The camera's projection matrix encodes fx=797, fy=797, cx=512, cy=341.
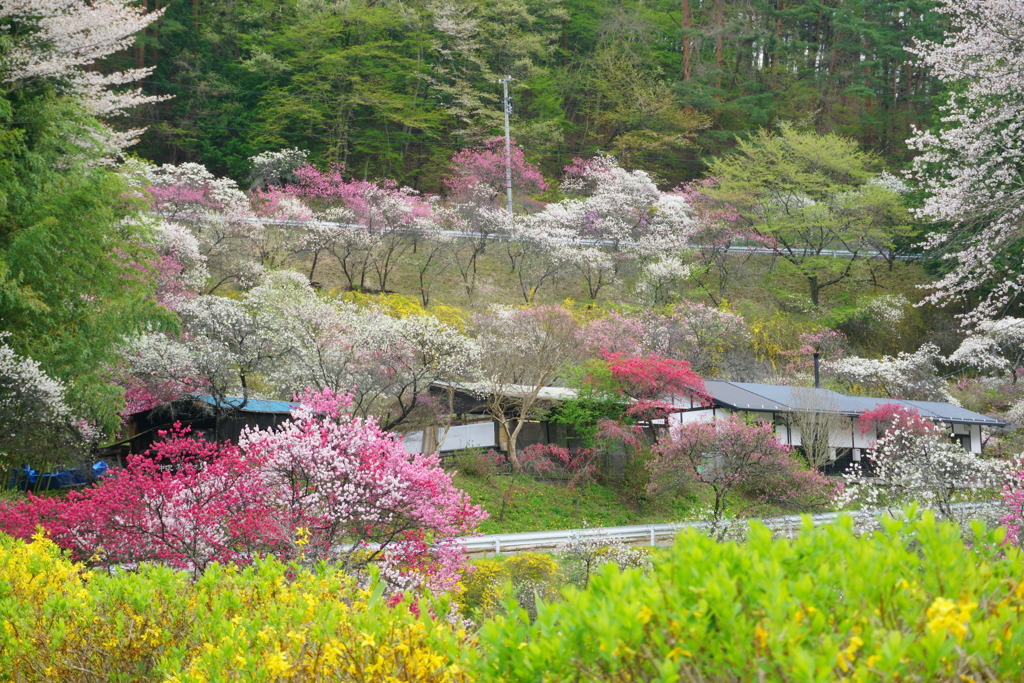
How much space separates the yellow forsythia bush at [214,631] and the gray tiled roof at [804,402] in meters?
19.3

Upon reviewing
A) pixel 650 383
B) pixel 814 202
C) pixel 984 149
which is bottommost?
pixel 650 383

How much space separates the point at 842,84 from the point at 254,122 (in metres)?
32.5

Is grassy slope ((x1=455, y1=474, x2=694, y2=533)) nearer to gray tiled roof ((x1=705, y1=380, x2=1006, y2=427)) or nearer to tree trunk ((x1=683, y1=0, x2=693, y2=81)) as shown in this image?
gray tiled roof ((x1=705, y1=380, x2=1006, y2=427))

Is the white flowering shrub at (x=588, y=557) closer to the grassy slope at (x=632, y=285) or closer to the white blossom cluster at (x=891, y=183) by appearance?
the grassy slope at (x=632, y=285)

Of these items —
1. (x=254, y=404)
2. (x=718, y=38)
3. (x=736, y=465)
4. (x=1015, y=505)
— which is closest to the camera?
(x=1015, y=505)

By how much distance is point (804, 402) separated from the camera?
2266cm

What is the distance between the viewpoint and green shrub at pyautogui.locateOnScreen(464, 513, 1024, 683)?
2.13m

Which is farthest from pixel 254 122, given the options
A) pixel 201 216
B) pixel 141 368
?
pixel 141 368

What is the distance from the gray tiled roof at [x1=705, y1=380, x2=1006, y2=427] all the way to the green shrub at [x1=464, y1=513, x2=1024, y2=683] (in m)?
20.4

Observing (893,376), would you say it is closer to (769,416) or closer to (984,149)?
(769,416)

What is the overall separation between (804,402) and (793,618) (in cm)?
2180

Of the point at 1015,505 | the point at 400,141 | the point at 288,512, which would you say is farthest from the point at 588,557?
the point at 400,141

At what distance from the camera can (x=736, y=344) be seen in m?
29.9

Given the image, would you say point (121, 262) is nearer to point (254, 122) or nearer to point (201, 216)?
point (201, 216)
